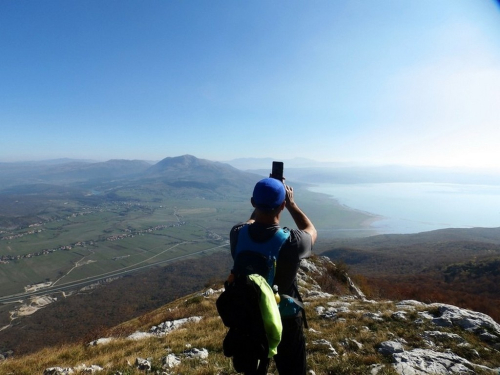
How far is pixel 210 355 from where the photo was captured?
21.5 feet

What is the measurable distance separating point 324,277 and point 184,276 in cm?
7238

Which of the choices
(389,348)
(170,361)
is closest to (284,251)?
(170,361)

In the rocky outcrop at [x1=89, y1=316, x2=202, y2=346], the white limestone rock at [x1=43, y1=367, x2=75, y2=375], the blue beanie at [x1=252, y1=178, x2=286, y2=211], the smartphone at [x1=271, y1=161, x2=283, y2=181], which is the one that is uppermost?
the smartphone at [x1=271, y1=161, x2=283, y2=181]

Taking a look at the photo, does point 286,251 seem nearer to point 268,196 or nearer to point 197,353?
point 268,196

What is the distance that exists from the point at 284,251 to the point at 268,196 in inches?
27.6

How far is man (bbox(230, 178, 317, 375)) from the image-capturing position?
311 centimetres

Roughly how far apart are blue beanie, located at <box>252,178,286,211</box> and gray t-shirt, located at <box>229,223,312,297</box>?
279 mm

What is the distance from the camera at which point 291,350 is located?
3293 millimetres

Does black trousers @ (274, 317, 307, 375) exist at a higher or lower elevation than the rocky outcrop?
higher

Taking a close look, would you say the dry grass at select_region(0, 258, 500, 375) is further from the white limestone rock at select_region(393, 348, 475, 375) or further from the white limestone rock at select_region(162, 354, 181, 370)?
the white limestone rock at select_region(393, 348, 475, 375)

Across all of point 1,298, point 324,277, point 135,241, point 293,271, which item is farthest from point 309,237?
point 135,241

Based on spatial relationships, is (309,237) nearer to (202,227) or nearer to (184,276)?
(184,276)

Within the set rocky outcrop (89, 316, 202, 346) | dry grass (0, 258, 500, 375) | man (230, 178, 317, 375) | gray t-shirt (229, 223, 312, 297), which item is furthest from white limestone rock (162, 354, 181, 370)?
gray t-shirt (229, 223, 312, 297)

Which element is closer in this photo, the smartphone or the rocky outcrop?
the smartphone
